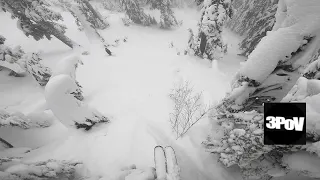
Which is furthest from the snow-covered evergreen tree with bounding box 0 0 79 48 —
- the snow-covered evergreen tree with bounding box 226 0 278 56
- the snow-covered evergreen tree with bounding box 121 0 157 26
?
the snow-covered evergreen tree with bounding box 226 0 278 56

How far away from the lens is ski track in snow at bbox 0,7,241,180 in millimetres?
5398

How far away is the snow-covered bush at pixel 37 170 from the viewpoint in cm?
344

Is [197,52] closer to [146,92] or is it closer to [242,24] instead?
[146,92]

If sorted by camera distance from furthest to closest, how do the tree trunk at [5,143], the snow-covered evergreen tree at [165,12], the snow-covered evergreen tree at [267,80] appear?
1. the snow-covered evergreen tree at [165,12]
2. the tree trunk at [5,143]
3. the snow-covered evergreen tree at [267,80]

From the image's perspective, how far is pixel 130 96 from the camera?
31.1 ft

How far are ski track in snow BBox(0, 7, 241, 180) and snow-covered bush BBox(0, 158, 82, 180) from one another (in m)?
0.75

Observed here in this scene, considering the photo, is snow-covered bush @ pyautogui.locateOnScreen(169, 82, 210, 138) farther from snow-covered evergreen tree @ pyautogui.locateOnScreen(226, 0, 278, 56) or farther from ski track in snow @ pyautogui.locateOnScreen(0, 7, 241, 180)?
snow-covered evergreen tree @ pyautogui.locateOnScreen(226, 0, 278, 56)

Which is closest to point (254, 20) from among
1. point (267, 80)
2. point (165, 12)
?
point (165, 12)

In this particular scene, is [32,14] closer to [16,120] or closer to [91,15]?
[91,15]

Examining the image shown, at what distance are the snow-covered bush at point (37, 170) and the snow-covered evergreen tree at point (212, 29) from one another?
11.3m

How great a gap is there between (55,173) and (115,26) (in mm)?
19445

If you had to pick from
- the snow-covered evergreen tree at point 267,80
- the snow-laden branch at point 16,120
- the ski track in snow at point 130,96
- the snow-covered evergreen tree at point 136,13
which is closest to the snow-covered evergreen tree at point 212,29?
the ski track in snow at point 130,96

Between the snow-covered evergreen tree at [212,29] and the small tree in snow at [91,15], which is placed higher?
the small tree in snow at [91,15]

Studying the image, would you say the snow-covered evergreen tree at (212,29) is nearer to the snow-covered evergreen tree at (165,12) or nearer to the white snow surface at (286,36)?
the white snow surface at (286,36)
